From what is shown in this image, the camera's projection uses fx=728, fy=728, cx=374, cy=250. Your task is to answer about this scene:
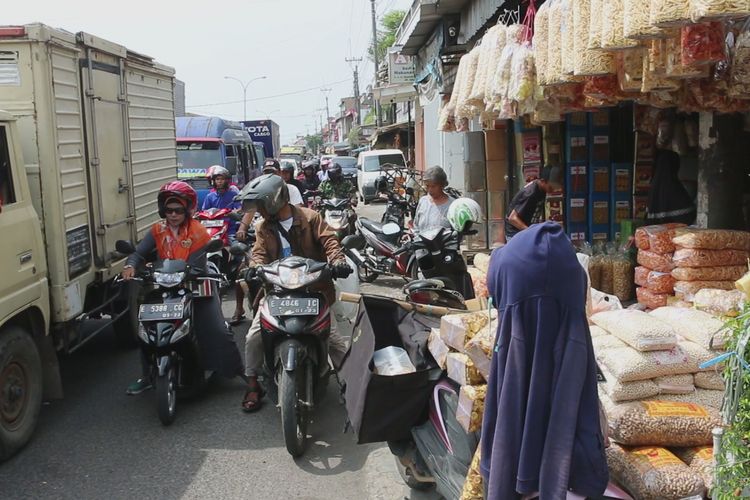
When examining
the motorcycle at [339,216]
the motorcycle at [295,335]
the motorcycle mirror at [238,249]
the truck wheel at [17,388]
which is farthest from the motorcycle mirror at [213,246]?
the motorcycle at [339,216]

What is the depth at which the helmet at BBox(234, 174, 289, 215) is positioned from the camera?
5176mm

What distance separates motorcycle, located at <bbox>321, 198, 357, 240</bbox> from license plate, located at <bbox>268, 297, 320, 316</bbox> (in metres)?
6.77

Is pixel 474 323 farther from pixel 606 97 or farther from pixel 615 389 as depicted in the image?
pixel 606 97

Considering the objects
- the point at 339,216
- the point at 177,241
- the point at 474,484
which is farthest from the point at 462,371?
the point at 339,216

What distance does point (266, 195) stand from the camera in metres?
5.19

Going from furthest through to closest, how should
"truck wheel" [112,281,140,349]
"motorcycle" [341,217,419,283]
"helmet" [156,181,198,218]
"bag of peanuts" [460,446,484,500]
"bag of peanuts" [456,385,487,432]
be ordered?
"motorcycle" [341,217,419,283] < "truck wheel" [112,281,140,349] < "helmet" [156,181,198,218] < "bag of peanuts" [456,385,487,432] < "bag of peanuts" [460,446,484,500]

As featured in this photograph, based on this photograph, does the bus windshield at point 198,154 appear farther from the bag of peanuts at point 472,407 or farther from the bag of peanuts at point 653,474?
the bag of peanuts at point 653,474

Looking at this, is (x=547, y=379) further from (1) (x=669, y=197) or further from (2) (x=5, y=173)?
(1) (x=669, y=197)

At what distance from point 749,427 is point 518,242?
919mm

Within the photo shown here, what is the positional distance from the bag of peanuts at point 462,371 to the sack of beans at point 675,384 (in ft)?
2.60

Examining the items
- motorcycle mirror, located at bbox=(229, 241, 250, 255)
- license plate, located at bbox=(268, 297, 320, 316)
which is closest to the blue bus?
motorcycle mirror, located at bbox=(229, 241, 250, 255)

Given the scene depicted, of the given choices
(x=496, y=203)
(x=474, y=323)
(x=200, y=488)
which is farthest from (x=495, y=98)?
(x=496, y=203)

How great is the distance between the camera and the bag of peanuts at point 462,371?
3.28 metres

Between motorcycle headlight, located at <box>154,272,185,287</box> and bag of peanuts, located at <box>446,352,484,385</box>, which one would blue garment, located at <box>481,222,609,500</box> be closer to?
bag of peanuts, located at <box>446,352,484,385</box>
